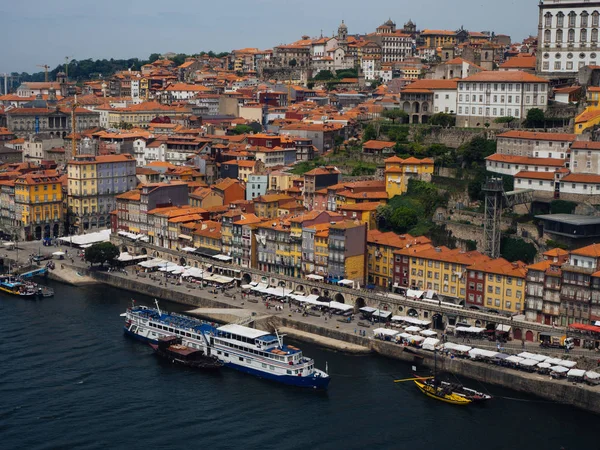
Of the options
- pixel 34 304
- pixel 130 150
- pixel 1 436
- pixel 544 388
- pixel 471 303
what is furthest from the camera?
pixel 130 150

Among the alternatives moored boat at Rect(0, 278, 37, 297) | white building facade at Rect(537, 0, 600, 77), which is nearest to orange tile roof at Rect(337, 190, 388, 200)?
white building facade at Rect(537, 0, 600, 77)

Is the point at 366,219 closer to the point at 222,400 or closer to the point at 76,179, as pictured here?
the point at 222,400

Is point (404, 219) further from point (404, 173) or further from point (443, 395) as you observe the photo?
point (443, 395)

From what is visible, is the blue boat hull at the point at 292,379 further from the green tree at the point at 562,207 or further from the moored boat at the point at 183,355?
the green tree at the point at 562,207

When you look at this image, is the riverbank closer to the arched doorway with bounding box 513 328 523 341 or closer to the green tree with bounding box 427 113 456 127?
the arched doorway with bounding box 513 328 523 341

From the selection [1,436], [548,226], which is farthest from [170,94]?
[1,436]

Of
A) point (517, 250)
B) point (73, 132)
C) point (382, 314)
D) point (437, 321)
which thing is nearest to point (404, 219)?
point (517, 250)
